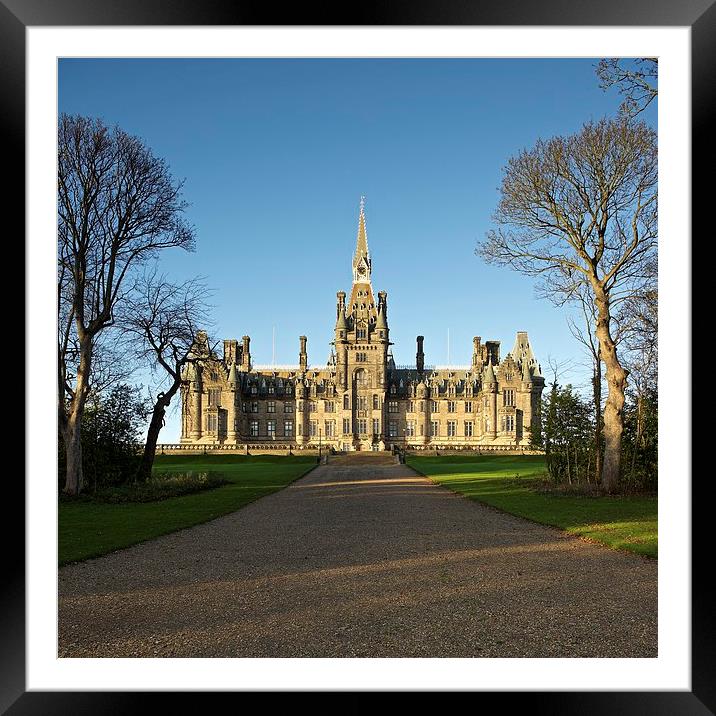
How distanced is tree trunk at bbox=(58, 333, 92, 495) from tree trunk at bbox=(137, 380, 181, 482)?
13.1 feet

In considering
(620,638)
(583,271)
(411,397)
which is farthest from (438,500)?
(411,397)

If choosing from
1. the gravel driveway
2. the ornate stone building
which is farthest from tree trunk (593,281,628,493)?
the ornate stone building

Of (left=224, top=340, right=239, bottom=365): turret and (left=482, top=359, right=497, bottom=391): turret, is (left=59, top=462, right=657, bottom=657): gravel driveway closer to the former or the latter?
(left=482, top=359, right=497, bottom=391): turret

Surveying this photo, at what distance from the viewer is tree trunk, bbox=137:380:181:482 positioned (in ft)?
79.9

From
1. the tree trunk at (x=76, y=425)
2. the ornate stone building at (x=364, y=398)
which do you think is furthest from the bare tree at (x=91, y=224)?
the ornate stone building at (x=364, y=398)

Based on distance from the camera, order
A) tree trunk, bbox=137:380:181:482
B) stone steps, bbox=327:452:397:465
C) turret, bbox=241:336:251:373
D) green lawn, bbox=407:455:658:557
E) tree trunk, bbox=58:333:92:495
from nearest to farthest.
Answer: green lawn, bbox=407:455:658:557
tree trunk, bbox=58:333:92:495
tree trunk, bbox=137:380:181:482
stone steps, bbox=327:452:397:465
turret, bbox=241:336:251:373
